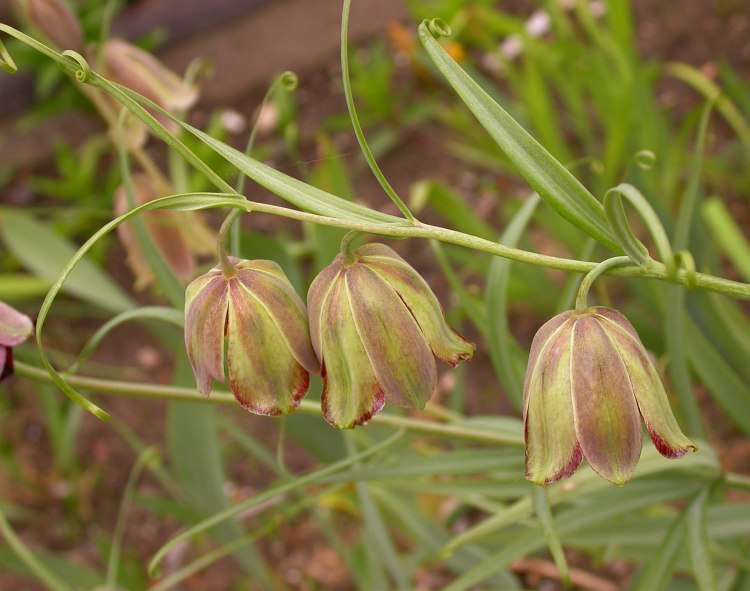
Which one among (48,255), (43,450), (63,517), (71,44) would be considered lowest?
(63,517)

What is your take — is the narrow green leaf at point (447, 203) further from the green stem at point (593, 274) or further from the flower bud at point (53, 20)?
the green stem at point (593, 274)

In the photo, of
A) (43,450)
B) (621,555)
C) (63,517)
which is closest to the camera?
(621,555)

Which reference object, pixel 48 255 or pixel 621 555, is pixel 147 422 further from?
pixel 621 555

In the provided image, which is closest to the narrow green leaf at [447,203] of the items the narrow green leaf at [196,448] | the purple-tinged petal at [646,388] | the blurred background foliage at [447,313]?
the blurred background foliage at [447,313]

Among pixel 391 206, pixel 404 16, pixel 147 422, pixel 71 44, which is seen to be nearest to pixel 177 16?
pixel 404 16

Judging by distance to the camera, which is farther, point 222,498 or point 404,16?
point 404,16

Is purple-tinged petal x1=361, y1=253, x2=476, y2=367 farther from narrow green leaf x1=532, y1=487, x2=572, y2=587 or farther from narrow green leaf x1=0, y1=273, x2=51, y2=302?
narrow green leaf x1=0, y1=273, x2=51, y2=302
